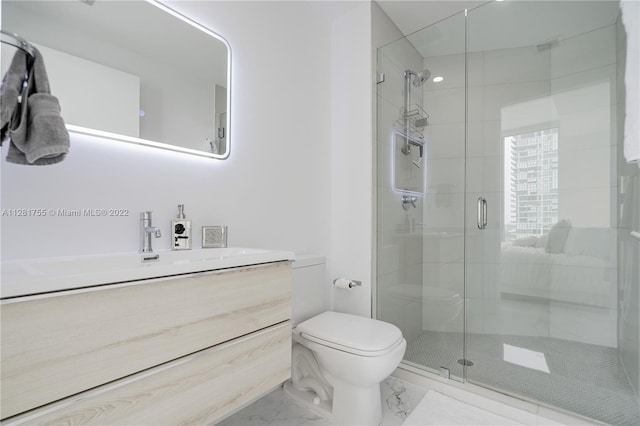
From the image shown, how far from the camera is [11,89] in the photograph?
82cm

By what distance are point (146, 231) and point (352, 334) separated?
39.5 inches

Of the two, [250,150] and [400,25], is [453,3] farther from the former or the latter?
[250,150]

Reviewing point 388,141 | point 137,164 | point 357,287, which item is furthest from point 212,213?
point 388,141

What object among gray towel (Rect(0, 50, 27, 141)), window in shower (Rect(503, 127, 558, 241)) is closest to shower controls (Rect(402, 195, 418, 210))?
window in shower (Rect(503, 127, 558, 241))

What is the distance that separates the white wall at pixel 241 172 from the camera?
41.9 inches

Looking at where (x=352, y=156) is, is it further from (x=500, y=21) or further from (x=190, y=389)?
(x=190, y=389)

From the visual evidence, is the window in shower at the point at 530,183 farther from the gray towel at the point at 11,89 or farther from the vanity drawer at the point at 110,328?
the gray towel at the point at 11,89

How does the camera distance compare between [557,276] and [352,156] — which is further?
[352,156]

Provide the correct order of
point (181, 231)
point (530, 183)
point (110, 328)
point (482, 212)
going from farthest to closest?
1. point (482, 212)
2. point (530, 183)
3. point (181, 231)
4. point (110, 328)

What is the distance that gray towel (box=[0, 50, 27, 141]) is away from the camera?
2.64 feet

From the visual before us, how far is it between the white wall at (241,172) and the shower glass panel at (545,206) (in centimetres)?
82

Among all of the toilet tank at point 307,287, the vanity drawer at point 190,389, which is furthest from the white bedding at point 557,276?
the vanity drawer at point 190,389

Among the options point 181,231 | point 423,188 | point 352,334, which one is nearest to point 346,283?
point 352,334

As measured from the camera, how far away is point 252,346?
1125 millimetres
